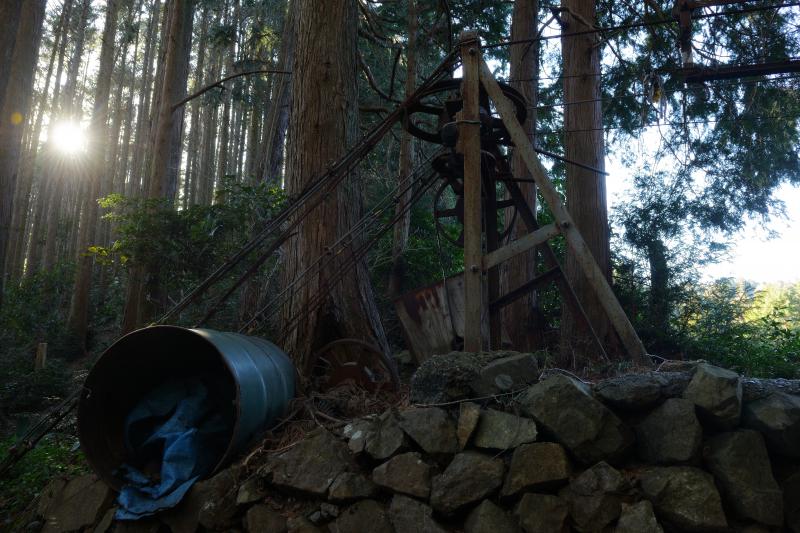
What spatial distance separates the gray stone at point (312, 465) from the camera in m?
3.79

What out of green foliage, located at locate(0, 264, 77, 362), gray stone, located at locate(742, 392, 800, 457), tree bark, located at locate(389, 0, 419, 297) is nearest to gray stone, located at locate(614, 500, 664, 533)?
gray stone, located at locate(742, 392, 800, 457)

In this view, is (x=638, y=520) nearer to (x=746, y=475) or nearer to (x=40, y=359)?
(x=746, y=475)

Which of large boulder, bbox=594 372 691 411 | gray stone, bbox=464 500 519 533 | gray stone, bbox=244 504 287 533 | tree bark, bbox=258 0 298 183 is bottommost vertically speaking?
gray stone, bbox=244 504 287 533

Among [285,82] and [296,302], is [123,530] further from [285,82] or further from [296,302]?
[285,82]

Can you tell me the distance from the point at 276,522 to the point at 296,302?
2497 mm

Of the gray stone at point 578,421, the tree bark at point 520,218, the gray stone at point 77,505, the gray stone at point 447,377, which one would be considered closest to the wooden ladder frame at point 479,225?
the gray stone at point 447,377

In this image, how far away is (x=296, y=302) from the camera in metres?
5.86

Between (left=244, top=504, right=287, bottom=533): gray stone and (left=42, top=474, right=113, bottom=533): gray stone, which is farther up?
(left=244, top=504, right=287, bottom=533): gray stone

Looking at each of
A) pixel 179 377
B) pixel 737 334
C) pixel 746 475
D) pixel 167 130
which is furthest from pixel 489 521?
pixel 167 130

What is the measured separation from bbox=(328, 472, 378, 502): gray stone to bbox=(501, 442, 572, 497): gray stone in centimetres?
88

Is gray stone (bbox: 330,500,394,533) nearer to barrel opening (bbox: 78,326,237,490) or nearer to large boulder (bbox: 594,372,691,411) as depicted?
barrel opening (bbox: 78,326,237,490)

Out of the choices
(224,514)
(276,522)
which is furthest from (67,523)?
(276,522)

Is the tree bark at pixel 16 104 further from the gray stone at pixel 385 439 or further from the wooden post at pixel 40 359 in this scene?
the gray stone at pixel 385 439

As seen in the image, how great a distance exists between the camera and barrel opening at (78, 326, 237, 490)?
4535mm
